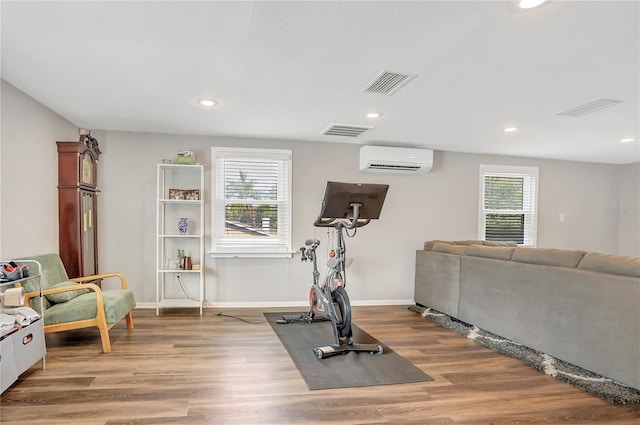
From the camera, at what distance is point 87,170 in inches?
172

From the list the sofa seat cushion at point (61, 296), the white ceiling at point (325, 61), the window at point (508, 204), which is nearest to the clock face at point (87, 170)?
the white ceiling at point (325, 61)

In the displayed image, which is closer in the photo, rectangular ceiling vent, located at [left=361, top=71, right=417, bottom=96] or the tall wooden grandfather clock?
rectangular ceiling vent, located at [left=361, top=71, right=417, bottom=96]

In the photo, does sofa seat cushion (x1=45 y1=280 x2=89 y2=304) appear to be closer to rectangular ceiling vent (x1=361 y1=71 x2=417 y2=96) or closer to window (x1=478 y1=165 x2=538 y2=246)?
rectangular ceiling vent (x1=361 y1=71 x2=417 y2=96)

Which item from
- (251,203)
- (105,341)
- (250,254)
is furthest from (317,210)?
(105,341)

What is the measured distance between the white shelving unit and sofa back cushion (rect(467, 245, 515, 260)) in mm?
3229

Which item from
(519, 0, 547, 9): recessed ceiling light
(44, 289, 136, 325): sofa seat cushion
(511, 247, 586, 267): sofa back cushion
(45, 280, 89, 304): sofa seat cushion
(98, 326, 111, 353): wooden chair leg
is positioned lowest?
(98, 326, 111, 353): wooden chair leg

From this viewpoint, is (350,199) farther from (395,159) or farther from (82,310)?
(82,310)

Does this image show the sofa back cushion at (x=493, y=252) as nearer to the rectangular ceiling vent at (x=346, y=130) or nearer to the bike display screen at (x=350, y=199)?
the bike display screen at (x=350, y=199)

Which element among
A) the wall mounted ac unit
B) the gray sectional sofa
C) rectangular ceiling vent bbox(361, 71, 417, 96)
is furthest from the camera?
the wall mounted ac unit

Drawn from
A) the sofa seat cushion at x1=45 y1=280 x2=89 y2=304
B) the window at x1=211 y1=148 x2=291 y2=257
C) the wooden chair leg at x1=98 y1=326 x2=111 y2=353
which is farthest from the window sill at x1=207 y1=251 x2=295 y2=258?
the wooden chair leg at x1=98 y1=326 x2=111 y2=353

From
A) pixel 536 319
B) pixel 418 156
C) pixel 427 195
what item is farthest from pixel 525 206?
pixel 536 319

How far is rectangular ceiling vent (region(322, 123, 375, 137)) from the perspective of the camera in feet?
14.6

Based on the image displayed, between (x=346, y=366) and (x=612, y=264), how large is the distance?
213cm

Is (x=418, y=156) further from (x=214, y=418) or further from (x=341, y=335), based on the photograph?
(x=214, y=418)
